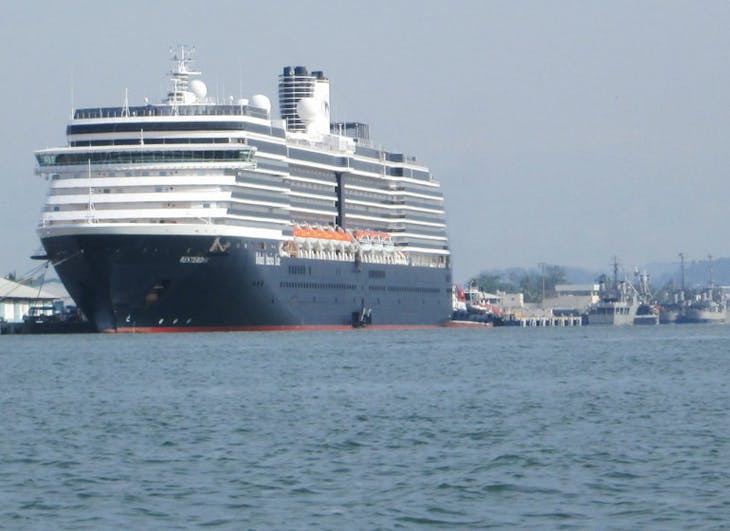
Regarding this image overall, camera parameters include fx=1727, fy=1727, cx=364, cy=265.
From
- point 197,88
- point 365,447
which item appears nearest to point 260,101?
point 197,88

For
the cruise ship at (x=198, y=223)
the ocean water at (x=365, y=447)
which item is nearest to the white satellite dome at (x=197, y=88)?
the cruise ship at (x=198, y=223)

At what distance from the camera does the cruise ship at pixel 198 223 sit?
93250 millimetres

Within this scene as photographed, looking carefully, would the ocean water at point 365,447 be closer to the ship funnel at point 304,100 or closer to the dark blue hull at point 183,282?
the dark blue hull at point 183,282

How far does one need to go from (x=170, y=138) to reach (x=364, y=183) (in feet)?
95.5

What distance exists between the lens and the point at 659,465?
29000 millimetres

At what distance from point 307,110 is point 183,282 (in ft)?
121

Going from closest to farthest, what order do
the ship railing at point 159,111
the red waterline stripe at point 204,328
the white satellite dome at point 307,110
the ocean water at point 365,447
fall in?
the ocean water at point 365,447 < the red waterline stripe at point 204,328 < the ship railing at point 159,111 < the white satellite dome at point 307,110

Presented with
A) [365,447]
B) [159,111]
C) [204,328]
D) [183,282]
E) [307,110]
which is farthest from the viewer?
[307,110]

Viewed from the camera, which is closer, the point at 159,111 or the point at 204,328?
the point at 204,328

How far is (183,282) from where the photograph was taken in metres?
93.6

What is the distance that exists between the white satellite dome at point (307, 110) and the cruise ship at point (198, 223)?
33.7 ft

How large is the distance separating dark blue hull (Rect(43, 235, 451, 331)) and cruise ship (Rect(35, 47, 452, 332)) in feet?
0.25

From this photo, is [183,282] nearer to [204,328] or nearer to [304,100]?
[204,328]

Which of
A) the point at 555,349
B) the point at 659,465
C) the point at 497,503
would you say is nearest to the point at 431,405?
the point at 659,465
